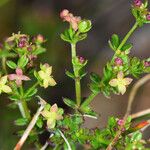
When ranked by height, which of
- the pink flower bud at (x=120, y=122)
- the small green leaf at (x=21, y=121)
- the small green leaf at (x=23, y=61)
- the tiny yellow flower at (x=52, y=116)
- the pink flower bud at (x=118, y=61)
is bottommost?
the pink flower bud at (x=120, y=122)

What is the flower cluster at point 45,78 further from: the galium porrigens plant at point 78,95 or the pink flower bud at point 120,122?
the pink flower bud at point 120,122

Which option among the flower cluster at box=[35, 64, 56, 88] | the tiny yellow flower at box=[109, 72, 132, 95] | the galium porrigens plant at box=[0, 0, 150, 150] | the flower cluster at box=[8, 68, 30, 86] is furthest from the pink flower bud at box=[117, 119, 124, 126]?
the flower cluster at box=[8, 68, 30, 86]

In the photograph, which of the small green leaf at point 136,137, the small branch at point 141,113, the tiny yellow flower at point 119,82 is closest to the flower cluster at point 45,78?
the tiny yellow flower at point 119,82

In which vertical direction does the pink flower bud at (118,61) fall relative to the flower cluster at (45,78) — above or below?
below

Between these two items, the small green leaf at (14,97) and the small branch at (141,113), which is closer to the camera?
the small green leaf at (14,97)

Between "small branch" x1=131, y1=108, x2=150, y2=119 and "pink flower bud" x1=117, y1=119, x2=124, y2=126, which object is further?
"small branch" x1=131, y1=108, x2=150, y2=119

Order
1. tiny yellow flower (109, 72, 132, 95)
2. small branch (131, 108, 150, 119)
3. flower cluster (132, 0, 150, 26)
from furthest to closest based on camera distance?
1. small branch (131, 108, 150, 119)
2. flower cluster (132, 0, 150, 26)
3. tiny yellow flower (109, 72, 132, 95)

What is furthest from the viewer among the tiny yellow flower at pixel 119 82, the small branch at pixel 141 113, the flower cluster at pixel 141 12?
the small branch at pixel 141 113

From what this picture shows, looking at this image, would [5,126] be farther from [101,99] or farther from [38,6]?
[38,6]

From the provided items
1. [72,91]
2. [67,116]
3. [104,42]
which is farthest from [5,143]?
[104,42]

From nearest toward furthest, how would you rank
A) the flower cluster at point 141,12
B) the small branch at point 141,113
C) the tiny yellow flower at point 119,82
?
the tiny yellow flower at point 119,82, the flower cluster at point 141,12, the small branch at point 141,113

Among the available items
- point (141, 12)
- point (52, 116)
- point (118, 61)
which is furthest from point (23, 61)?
point (141, 12)

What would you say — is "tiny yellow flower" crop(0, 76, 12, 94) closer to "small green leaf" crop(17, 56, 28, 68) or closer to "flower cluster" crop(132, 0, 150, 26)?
"small green leaf" crop(17, 56, 28, 68)
